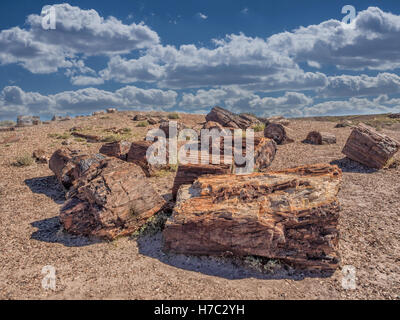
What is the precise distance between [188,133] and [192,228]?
16756mm

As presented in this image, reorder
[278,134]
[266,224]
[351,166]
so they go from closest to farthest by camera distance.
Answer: [266,224], [351,166], [278,134]

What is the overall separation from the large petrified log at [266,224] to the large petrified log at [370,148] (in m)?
8.55

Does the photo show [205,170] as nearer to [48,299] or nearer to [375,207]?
[48,299]

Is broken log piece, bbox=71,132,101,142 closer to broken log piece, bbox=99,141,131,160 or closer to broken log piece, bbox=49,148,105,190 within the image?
broken log piece, bbox=99,141,131,160

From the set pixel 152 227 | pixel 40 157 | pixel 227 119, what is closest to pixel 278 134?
pixel 227 119

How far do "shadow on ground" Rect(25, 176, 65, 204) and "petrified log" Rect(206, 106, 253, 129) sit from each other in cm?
1559

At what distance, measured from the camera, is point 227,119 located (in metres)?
26.8

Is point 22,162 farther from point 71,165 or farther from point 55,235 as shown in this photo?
point 55,235

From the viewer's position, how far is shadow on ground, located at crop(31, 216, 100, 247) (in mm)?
8695

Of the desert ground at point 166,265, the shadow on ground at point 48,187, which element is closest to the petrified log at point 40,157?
the shadow on ground at point 48,187

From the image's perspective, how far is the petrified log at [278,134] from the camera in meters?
21.1

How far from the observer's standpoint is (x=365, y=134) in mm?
15578

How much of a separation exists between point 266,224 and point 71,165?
9.67m

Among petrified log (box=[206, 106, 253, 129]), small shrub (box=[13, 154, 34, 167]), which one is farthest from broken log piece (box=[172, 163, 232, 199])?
petrified log (box=[206, 106, 253, 129])
